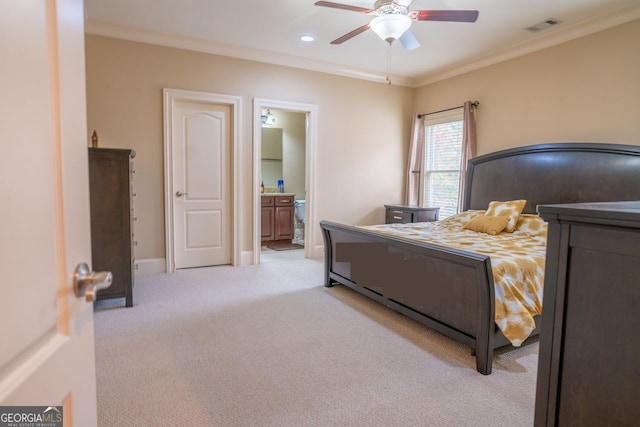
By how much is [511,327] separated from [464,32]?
10.6 feet

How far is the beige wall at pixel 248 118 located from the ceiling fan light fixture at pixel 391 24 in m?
2.24

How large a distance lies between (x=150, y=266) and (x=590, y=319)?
4408mm

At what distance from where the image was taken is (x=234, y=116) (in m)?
4.66

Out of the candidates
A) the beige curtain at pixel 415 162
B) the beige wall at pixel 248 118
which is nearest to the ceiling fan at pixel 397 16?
the beige wall at pixel 248 118

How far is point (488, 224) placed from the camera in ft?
12.3

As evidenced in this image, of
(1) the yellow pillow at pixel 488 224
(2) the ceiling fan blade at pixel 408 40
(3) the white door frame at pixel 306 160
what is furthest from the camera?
(3) the white door frame at pixel 306 160

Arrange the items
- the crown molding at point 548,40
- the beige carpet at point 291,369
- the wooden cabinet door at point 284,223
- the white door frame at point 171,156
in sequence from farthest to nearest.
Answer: the wooden cabinet door at point 284,223 < the white door frame at point 171,156 < the crown molding at point 548,40 < the beige carpet at point 291,369

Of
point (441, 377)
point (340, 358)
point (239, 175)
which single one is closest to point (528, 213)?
point (441, 377)

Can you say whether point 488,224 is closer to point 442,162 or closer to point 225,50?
point 442,162

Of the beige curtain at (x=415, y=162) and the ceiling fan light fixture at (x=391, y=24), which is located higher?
the ceiling fan light fixture at (x=391, y=24)

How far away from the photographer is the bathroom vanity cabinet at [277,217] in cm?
Answer: 627

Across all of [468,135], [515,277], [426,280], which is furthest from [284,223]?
[515,277]

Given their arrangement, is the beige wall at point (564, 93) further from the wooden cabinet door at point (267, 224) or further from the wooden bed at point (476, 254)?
the wooden cabinet door at point (267, 224)

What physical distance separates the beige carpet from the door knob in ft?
4.26
